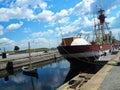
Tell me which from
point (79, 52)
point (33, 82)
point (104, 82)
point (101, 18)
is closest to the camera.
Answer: point (104, 82)

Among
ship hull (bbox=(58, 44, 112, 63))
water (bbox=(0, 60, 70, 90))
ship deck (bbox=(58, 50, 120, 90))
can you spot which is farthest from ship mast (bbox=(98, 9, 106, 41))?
ship deck (bbox=(58, 50, 120, 90))

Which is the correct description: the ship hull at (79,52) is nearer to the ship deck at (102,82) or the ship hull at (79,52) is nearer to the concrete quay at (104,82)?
the ship deck at (102,82)

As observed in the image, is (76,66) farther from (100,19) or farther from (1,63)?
(100,19)

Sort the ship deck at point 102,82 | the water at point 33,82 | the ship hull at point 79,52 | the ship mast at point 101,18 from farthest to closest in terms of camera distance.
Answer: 1. the ship mast at point 101,18
2. the ship hull at point 79,52
3. the water at point 33,82
4. the ship deck at point 102,82

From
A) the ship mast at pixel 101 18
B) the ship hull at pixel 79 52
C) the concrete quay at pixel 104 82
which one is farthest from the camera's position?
the ship mast at pixel 101 18

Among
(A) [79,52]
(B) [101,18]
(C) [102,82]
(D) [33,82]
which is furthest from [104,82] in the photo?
(B) [101,18]

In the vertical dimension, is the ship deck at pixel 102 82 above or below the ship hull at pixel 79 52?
below

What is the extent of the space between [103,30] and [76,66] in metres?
26.5

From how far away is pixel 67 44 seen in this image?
40531mm

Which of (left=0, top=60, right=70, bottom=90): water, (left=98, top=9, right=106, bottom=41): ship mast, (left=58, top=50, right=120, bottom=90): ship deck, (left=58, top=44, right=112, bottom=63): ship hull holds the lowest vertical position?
(left=0, top=60, right=70, bottom=90): water

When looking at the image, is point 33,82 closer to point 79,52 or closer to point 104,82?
point 79,52

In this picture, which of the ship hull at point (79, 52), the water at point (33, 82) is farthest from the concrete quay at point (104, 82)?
the ship hull at point (79, 52)

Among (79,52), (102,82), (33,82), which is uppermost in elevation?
(79,52)

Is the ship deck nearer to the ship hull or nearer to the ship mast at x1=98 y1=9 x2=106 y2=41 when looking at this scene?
the ship hull
